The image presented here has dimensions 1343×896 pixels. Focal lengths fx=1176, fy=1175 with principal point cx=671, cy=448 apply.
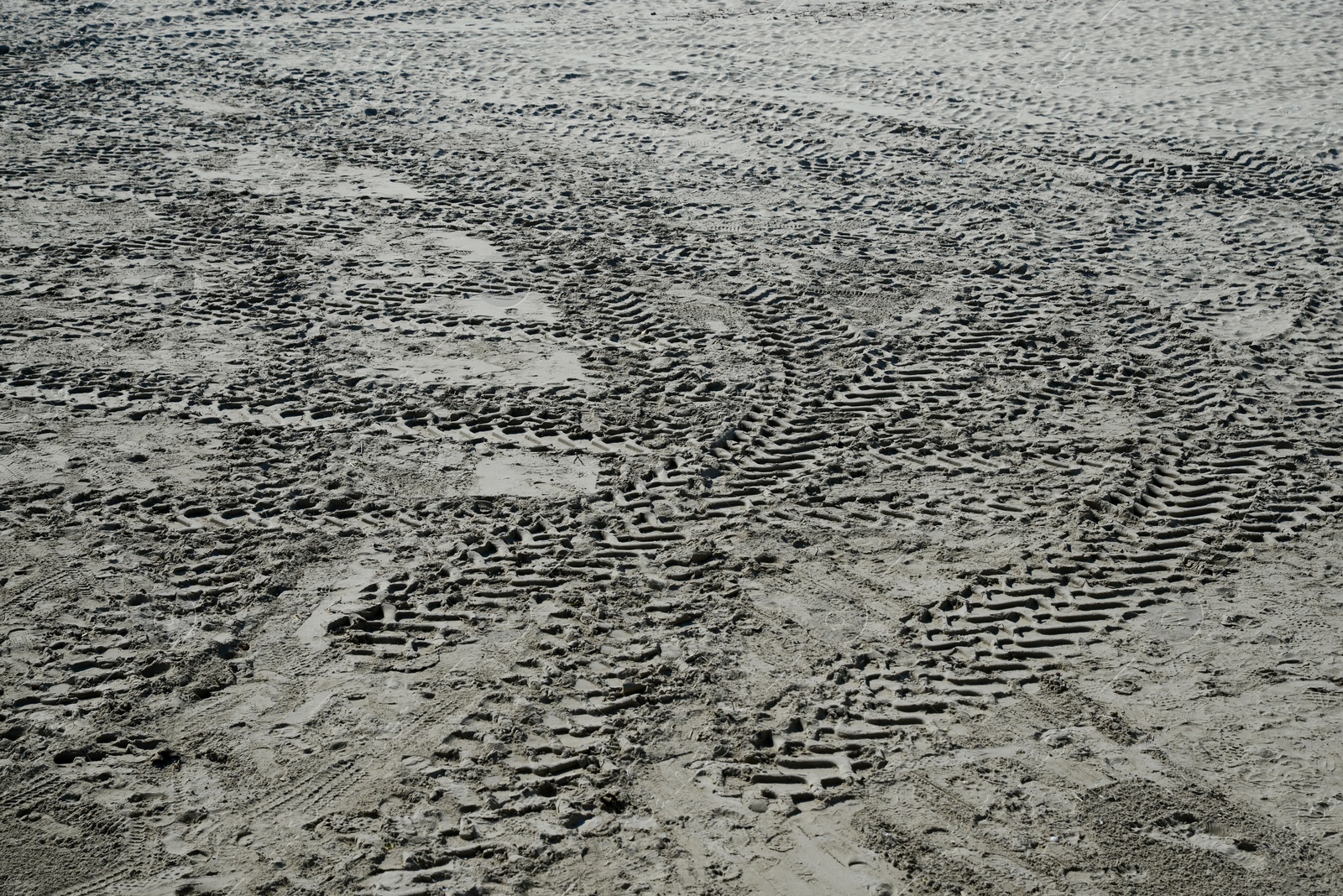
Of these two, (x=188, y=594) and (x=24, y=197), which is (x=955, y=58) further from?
(x=188, y=594)

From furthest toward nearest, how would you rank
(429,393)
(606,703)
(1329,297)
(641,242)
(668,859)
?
(641,242)
(1329,297)
(429,393)
(606,703)
(668,859)

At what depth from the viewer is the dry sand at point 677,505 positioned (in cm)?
345

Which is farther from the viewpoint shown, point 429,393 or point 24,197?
point 24,197

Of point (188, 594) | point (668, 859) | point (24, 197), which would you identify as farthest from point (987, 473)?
point (24, 197)

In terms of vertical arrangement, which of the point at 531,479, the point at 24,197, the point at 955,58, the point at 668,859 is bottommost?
the point at 668,859

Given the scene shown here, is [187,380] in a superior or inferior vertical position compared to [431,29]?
inferior

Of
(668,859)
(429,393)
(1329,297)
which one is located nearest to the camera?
(668,859)

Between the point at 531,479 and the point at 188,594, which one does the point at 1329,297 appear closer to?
the point at 531,479

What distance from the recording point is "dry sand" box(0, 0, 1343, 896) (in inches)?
136

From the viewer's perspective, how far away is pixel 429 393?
19.8 feet

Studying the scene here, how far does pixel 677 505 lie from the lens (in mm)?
5055

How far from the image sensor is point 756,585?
454cm

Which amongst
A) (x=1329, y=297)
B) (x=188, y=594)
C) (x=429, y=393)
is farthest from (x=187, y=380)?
(x=1329, y=297)

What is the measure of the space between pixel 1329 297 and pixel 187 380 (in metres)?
6.51
